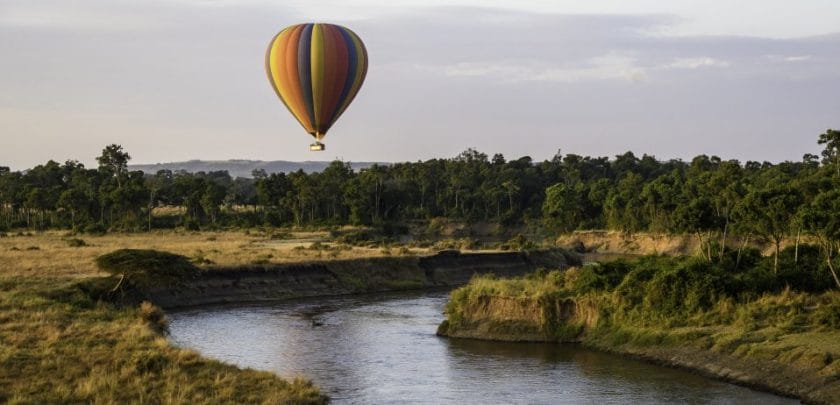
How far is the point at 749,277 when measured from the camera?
151 ft

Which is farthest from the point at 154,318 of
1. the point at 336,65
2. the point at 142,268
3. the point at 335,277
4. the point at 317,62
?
the point at 335,277

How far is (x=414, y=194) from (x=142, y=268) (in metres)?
117

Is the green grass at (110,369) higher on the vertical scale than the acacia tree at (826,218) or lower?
lower

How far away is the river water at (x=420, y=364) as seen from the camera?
119ft

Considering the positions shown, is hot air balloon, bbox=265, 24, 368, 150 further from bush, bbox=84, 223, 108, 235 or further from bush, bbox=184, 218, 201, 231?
bush, bbox=184, 218, 201, 231

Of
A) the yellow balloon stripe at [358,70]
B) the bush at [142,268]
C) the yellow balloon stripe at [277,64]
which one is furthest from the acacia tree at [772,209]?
the bush at [142,268]

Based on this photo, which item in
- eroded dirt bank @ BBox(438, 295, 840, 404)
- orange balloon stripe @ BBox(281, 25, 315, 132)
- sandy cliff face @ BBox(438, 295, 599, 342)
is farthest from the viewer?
orange balloon stripe @ BBox(281, 25, 315, 132)

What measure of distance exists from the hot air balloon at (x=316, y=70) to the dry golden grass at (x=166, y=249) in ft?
52.5

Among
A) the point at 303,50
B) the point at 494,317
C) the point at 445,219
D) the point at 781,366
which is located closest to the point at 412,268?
the point at 303,50

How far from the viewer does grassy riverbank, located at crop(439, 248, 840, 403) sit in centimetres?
3803

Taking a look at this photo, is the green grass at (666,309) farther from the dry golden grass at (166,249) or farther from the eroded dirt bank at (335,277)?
the dry golden grass at (166,249)

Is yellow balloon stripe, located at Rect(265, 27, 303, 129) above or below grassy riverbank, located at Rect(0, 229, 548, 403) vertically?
above

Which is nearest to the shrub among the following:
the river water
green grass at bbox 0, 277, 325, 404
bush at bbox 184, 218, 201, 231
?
green grass at bbox 0, 277, 325, 404

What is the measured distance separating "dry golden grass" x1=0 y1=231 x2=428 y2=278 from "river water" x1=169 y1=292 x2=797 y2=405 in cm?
1297
